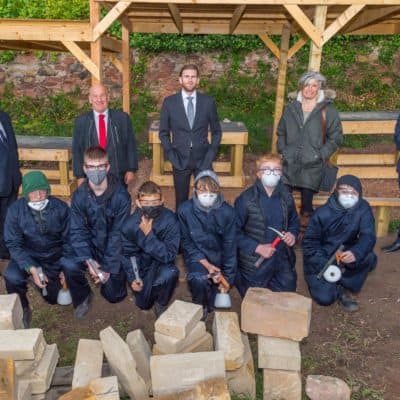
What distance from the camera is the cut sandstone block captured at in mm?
3578

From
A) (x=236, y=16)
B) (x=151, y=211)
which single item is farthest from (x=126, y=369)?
(x=236, y=16)

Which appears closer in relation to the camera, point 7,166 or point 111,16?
point 7,166

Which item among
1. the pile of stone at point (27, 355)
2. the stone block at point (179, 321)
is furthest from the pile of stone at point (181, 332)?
the pile of stone at point (27, 355)

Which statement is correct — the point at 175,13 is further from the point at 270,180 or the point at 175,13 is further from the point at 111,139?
the point at 270,180

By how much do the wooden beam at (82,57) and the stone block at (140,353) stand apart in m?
3.36

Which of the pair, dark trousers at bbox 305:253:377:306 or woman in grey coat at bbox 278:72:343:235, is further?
woman in grey coat at bbox 278:72:343:235

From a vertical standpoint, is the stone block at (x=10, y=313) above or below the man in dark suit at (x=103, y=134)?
below

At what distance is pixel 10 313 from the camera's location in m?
3.52

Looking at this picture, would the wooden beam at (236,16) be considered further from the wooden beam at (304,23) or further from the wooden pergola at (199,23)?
the wooden beam at (304,23)

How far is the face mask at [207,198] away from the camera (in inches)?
170

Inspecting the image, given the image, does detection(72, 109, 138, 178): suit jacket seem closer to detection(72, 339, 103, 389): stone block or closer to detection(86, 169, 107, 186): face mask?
detection(86, 169, 107, 186): face mask

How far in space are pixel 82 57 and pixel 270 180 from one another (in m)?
2.72

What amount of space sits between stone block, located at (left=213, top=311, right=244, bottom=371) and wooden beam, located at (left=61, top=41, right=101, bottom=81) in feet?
11.3

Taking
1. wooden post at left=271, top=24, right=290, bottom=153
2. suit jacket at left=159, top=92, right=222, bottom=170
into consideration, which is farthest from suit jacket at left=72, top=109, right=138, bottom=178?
wooden post at left=271, top=24, right=290, bottom=153
